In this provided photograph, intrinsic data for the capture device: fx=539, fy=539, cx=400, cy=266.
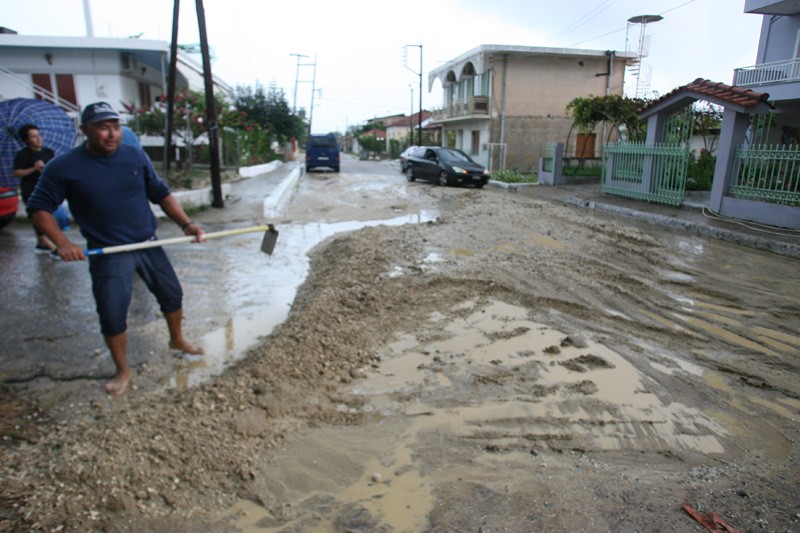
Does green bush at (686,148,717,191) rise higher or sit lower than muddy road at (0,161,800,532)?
higher

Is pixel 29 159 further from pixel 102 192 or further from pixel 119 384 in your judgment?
pixel 119 384

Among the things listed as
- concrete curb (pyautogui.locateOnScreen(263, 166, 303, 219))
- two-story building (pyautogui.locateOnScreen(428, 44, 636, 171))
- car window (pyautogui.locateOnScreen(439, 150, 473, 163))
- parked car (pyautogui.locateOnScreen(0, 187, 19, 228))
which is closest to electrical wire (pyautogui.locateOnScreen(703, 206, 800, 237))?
concrete curb (pyautogui.locateOnScreen(263, 166, 303, 219))

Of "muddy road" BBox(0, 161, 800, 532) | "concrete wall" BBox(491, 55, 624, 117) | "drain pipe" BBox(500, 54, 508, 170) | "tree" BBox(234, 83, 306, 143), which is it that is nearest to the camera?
"muddy road" BBox(0, 161, 800, 532)

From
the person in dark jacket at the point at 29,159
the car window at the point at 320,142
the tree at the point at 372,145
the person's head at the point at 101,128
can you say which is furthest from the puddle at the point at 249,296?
the tree at the point at 372,145

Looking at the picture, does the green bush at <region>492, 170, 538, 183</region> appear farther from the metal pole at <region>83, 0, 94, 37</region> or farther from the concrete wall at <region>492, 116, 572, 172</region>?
the metal pole at <region>83, 0, 94, 37</region>

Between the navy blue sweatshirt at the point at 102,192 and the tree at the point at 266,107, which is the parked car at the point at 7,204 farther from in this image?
the tree at the point at 266,107

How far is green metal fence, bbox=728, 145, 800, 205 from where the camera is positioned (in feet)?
32.9

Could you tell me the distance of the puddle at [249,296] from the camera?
4258 mm

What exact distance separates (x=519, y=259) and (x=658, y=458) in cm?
448

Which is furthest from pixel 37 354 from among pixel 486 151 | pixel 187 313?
pixel 486 151

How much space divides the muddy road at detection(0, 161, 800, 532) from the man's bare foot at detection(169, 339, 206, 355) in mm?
134

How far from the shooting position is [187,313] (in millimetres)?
5336

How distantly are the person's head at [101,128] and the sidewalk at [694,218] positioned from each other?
367 inches

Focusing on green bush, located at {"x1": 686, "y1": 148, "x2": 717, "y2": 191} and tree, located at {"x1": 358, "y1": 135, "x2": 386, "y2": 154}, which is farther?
tree, located at {"x1": 358, "y1": 135, "x2": 386, "y2": 154}
